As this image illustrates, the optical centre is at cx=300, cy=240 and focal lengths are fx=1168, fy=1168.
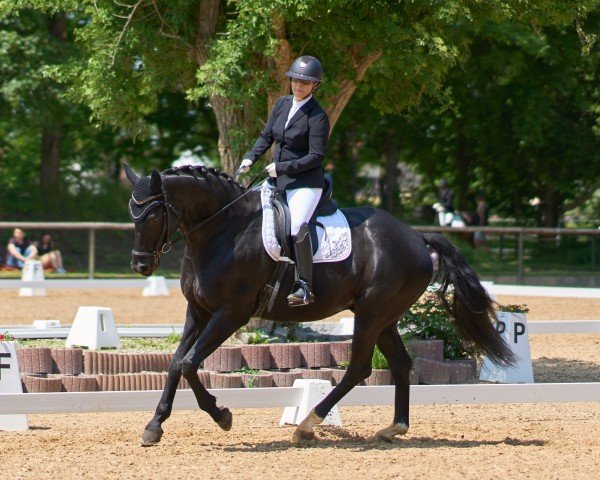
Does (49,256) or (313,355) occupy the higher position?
(49,256)

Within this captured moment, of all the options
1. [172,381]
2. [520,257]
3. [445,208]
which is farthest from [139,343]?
[445,208]

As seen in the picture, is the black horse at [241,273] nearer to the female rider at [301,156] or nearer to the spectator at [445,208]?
the female rider at [301,156]

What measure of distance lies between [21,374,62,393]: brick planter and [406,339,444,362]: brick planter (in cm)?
328

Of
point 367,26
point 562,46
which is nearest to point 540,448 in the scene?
point 367,26

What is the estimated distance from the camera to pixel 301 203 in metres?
8.07

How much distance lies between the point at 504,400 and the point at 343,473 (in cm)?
257

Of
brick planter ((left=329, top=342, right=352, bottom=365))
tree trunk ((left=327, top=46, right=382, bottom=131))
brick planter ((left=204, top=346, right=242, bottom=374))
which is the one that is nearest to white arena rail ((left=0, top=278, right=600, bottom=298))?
tree trunk ((left=327, top=46, right=382, bottom=131))

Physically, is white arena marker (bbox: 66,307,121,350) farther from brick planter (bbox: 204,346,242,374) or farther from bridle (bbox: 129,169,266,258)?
bridle (bbox: 129,169,266,258)

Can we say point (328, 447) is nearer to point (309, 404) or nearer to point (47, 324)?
point (309, 404)

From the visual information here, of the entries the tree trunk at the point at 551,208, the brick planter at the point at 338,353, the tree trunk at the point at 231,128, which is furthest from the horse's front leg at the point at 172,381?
the tree trunk at the point at 551,208

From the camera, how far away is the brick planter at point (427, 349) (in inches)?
431

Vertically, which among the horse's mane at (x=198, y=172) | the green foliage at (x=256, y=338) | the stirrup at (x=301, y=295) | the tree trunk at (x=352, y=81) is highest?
the tree trunk at (x=352, y=81)

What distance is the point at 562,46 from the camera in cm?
2617

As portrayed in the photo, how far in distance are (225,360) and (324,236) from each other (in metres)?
2.58
